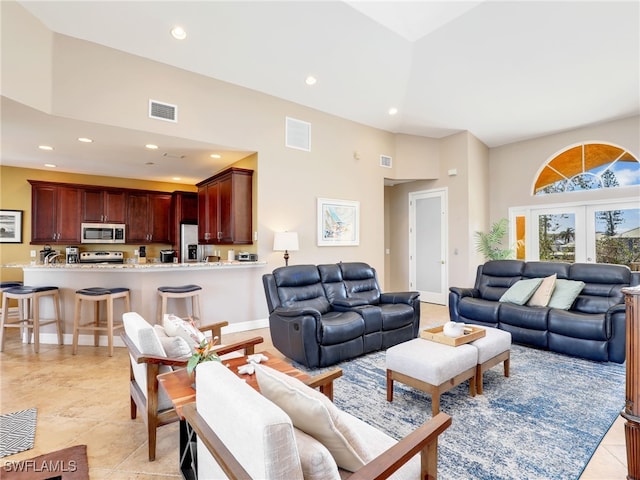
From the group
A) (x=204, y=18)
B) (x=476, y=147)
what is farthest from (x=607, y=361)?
(x=204, y=18)

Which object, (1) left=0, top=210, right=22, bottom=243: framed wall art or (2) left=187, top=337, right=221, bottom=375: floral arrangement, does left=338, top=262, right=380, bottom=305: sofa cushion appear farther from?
(1) left=0, top=210, right=22, bottom=243: framed wall art

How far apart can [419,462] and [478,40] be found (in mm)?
4865

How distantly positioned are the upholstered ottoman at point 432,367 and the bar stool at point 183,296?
2.64 metres

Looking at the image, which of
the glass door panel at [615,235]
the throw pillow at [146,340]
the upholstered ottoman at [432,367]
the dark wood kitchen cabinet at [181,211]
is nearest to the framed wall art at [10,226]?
the dark wood kitchen cabinet at [181,211]

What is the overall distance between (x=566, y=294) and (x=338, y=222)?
3.40 m

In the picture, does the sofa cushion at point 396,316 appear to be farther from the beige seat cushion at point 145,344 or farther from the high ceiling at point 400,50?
the high ceiling at point 400,50

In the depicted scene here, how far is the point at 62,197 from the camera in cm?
616

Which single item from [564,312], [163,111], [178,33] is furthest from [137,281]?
[564,312]

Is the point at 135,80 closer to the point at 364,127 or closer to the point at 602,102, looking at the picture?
the point at 364,127

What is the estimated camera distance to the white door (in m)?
6.78

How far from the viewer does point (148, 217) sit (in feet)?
23.5

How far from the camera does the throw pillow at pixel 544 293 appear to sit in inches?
159

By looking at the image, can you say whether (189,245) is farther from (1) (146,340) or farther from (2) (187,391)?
(2) (187,391)
